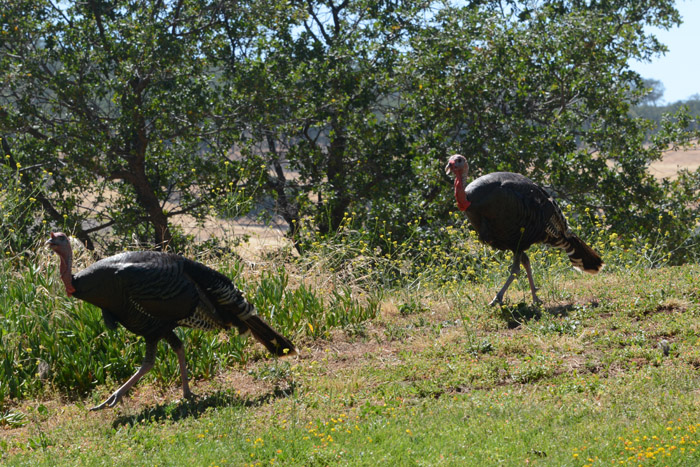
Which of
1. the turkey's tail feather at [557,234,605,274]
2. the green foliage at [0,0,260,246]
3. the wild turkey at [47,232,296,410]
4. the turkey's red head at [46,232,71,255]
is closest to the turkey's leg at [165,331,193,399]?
the wild turkey at [47,232,296,410]

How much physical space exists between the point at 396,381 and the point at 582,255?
3311mm

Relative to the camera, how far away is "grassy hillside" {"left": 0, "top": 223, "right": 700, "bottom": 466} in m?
4.82

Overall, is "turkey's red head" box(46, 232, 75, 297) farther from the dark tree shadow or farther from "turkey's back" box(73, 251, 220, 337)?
the dark tree shadow

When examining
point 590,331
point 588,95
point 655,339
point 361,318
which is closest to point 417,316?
point 361,318

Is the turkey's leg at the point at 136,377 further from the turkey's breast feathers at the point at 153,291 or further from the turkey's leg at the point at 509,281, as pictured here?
the turkey's leg at the point at 509,281

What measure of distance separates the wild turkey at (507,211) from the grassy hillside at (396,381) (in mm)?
618

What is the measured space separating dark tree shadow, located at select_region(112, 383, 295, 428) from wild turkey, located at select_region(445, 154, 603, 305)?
8.84ft

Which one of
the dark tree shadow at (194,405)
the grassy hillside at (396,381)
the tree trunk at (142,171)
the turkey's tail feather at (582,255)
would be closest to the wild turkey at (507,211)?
the turkey's tail feather at (582,255)

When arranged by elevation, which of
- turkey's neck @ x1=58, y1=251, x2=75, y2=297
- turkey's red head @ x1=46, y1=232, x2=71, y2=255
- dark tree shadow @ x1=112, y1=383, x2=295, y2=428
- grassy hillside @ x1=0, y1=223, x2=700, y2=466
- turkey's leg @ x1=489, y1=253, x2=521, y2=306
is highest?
turkey's red head @ x1=46, y1=232, x2=71, y2=255

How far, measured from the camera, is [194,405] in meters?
6.16

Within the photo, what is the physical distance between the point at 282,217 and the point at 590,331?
25.1 feet

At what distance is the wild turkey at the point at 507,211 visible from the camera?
7634 mm

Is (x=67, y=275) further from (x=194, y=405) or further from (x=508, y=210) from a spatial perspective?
(x=508, y=210)

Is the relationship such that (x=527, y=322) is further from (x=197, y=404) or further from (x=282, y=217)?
(x=282, y=217)
